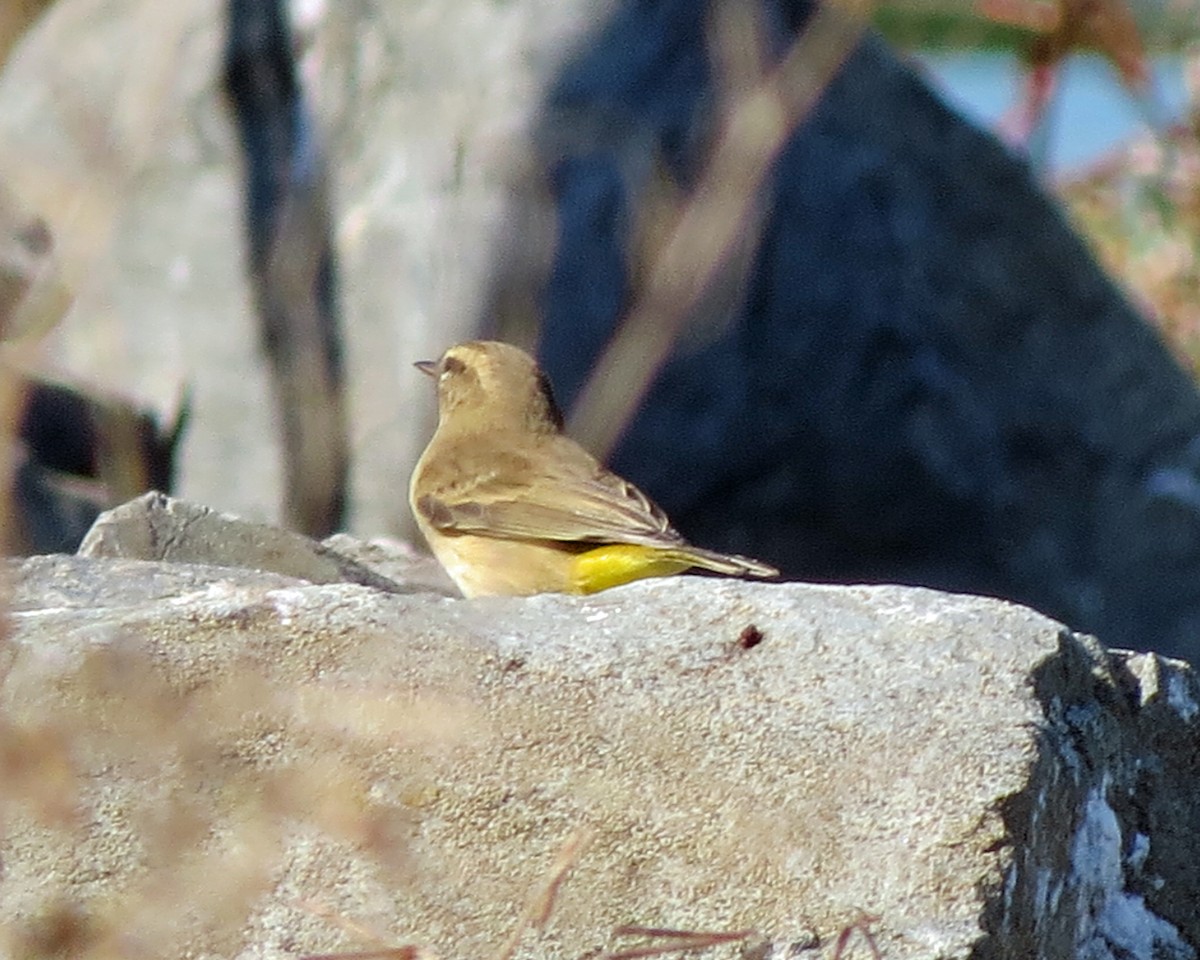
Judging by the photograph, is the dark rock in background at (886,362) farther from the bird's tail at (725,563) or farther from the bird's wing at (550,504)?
the bird's tail at (725,563)

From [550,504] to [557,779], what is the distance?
310 centimetres

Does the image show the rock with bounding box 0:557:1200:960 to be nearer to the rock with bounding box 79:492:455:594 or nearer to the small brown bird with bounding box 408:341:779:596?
the rock with bounding box 79:492:455:594

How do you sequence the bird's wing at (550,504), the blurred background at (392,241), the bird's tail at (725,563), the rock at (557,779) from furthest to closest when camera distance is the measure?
the blurred background at (392,241)
the bird's wing at (550,504)
the bird's tail at (725,563)
the rock at (557,779)

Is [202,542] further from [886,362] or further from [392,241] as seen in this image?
[886,362]

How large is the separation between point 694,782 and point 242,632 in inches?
34.4

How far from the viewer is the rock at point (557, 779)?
3.90 m

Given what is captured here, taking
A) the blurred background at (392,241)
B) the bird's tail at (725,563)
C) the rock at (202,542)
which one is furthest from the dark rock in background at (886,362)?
the rock at (202,542)

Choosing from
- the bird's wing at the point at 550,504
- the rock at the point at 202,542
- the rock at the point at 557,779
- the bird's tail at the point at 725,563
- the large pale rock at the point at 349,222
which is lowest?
the rock at the point at 557,779

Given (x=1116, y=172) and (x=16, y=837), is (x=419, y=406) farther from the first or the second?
(x=1116, y=172)

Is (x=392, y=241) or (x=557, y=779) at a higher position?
(x=392, y=241)

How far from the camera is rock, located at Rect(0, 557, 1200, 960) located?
3896 mm

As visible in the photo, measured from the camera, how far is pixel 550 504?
23.3ft

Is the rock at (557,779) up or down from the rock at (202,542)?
down

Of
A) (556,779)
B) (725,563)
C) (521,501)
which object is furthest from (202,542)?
(521,501)
